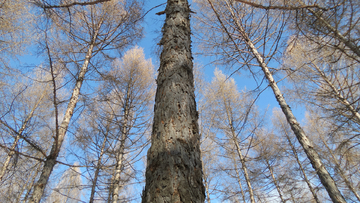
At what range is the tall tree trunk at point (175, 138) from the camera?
2.74 ft

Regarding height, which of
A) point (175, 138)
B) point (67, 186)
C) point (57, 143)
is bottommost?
point (175, 138)

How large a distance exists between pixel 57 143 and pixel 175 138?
179 cm

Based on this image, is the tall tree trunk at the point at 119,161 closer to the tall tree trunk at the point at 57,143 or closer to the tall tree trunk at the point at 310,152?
the tall tree trunk at the point at 57,143

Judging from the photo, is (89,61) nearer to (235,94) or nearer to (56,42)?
(56,42)

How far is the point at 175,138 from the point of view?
1001 mm

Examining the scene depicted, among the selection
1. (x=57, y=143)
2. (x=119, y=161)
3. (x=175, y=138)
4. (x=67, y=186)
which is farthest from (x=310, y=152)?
(x=67, y=186)

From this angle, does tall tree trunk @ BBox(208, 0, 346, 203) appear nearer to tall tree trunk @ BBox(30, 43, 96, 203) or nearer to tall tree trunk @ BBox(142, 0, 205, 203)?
tall tree trunk @ BBox(142, 0, 205, 203)

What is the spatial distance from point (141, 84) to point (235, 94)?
3601 millimetres

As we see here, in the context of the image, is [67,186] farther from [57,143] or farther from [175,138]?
[175,138]

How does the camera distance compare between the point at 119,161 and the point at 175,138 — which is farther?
the point at 119,161

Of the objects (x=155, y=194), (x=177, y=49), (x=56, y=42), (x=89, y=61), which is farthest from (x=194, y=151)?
(x=56, y=42)

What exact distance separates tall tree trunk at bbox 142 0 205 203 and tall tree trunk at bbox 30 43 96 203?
4.35 feet

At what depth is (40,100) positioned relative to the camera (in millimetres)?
7055

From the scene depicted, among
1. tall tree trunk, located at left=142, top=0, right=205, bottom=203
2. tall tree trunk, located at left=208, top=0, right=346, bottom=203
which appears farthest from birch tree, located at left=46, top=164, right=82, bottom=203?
tall tree trunk, located at left=208, top=0, right=346, bottom=203
